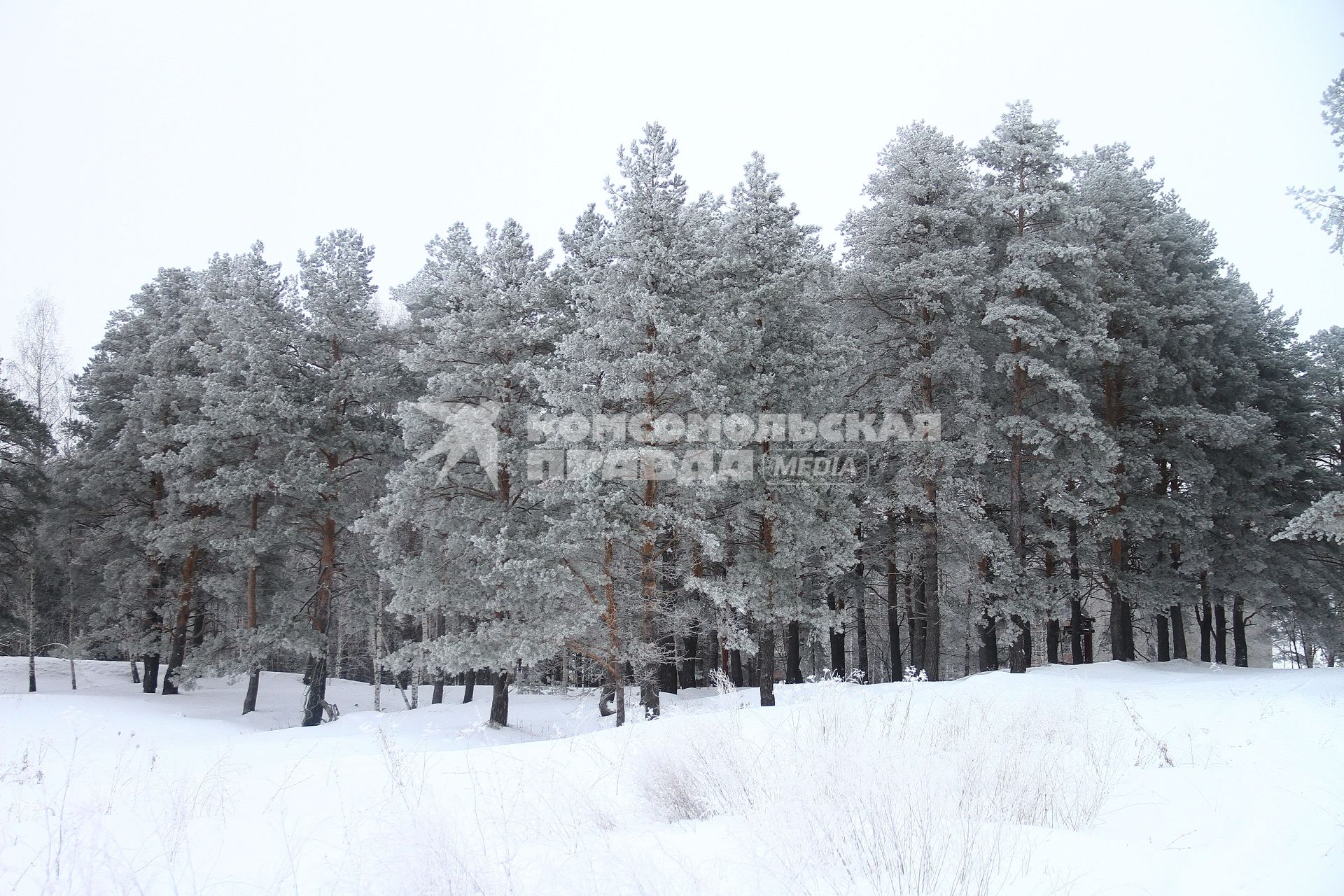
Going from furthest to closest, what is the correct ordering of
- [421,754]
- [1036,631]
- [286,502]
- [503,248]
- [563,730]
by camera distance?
1. [1036,631]
2. [286,502]
3. [563,730]
4. [503,248]
5. [421,754]

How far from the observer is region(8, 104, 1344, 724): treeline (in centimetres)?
1380

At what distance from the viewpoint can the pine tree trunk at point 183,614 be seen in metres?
20.7

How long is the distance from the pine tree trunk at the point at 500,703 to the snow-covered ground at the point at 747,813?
29.8 feet

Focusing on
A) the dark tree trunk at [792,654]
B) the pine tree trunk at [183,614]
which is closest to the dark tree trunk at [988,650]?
the dark tree trunk at [792,654]

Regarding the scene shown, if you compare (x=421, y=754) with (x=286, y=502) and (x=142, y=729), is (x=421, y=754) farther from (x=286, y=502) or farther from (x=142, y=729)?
(x=286, y=502)

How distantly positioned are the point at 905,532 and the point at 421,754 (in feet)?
43.2

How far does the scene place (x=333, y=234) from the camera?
62.7 ft

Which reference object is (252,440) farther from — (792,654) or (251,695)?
(792,654)

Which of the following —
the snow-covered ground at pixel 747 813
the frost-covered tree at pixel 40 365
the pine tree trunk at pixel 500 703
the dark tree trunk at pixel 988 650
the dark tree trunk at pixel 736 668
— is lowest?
the dark tree trunk at pixel 736 668

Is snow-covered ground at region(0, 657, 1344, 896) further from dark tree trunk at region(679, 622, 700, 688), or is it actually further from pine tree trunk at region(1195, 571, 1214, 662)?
dark tree trunk at region(679, 622, 700, 688)

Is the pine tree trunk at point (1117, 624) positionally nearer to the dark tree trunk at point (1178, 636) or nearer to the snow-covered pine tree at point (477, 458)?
the dark tree trunk at point (1178, 636)

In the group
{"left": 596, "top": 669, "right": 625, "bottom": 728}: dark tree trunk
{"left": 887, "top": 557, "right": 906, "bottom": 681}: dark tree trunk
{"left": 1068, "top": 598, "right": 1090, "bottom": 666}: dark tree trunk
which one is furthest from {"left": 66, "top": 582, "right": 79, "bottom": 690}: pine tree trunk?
{"left": 1068, "top": 598, "right": 1090, "bottom": 666}: dark tree trunk

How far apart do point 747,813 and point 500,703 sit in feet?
46.7

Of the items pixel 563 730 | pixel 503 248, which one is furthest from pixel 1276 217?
pixel 563 730
